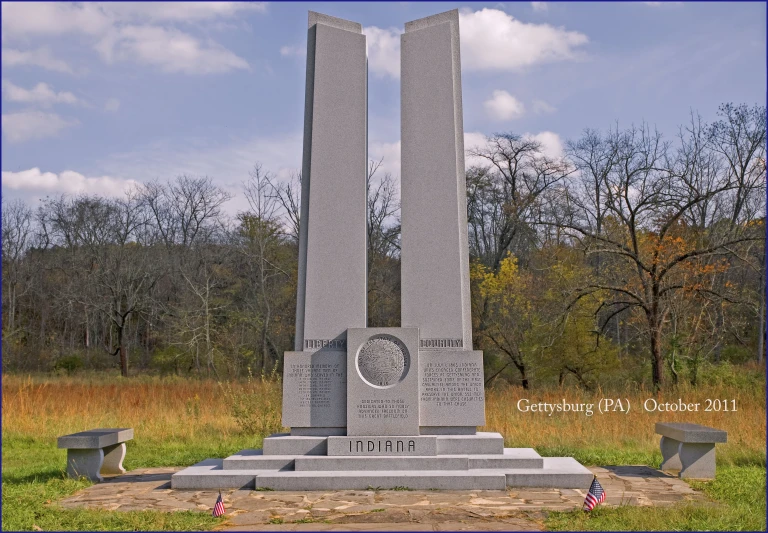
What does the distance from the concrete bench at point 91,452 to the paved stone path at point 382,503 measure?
1.59ft

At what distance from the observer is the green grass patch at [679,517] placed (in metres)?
6.14

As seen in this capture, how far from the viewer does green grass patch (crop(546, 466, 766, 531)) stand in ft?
20.1

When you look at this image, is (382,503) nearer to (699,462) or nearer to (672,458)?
(699,462)

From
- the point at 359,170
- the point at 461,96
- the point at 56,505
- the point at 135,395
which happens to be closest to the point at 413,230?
the point at 359,170

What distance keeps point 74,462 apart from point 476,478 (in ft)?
16.4

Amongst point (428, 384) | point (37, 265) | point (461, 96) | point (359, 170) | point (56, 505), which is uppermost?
point (37, 265)

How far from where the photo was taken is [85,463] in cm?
918

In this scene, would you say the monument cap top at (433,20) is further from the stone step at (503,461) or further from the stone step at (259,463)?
the stone step at (259,463)

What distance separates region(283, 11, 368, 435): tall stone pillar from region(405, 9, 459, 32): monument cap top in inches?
26.4

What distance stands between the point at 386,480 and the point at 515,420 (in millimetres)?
5801

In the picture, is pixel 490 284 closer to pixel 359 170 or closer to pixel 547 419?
pixel 547 419

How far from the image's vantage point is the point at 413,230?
918cm

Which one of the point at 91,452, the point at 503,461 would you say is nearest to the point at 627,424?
the point at 503,461

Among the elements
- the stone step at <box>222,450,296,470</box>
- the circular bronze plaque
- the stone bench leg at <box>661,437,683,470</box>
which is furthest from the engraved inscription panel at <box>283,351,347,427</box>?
the stone bench leg at <box>661,437,683,470</box>
